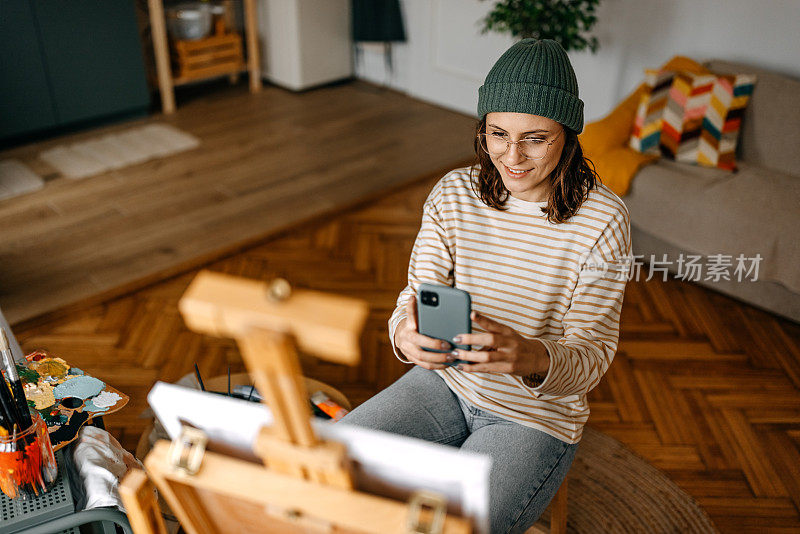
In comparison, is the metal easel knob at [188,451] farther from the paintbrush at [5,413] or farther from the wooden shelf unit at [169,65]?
the wooden shelf unit at [169,65]

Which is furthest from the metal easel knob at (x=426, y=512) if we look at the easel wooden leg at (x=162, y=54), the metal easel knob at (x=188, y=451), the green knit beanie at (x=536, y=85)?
the easel wooden leg at (x=162, y=54)

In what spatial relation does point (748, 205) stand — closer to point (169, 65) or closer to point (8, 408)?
point (8, 408)

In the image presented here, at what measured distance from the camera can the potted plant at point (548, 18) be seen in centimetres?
327

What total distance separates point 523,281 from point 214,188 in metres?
2.41

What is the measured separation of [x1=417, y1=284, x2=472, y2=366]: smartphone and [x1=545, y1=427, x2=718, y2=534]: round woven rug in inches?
35.3

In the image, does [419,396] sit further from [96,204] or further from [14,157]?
[14,157]

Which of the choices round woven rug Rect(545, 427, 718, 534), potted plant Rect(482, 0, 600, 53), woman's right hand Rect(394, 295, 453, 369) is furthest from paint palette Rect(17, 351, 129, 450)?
potted plant Rect(482, 0, 600, 53)

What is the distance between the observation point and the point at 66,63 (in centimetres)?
385

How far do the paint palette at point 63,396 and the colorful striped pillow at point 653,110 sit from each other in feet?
7.45

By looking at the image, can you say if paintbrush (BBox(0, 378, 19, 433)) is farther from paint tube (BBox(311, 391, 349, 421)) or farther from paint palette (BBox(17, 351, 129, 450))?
paint tube (BBox(311, 391, 349, 421))

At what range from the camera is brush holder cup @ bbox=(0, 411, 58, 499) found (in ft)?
3.87

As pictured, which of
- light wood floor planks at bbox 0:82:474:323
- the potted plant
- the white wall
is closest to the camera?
light wood floor planks at bbox 0:82:474:323

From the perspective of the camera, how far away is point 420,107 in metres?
4.59

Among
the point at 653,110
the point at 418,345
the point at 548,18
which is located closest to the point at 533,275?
the point at 418,345
